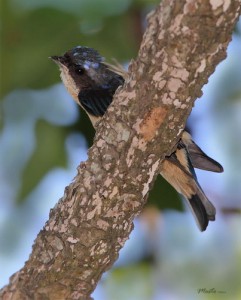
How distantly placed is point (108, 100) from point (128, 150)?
125cm

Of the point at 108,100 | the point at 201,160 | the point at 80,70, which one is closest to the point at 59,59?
the point at 80,70

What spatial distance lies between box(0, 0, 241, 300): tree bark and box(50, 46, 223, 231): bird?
38.8 inches

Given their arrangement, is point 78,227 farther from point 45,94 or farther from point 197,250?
point 197,250

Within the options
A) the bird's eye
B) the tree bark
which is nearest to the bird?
the bird's eye

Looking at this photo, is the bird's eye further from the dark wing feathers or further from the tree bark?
the tree bark

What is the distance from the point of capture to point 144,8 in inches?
195

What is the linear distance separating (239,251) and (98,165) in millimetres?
2402

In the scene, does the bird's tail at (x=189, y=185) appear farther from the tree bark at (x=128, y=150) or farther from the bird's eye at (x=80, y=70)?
the tree bark at (x=128, y=150)

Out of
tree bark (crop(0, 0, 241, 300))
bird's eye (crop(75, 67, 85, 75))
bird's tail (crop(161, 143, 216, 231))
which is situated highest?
bird's eye (crop(75, 67, 85, 75))

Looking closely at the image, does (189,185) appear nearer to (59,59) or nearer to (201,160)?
(201,160)

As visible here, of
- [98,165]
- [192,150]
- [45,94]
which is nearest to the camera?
[98,165]

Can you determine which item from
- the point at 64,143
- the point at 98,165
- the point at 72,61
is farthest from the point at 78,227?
the point at 64,143

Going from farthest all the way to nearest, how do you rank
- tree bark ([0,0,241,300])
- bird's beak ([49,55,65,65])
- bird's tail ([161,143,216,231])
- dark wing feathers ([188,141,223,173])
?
bird's beak ([49,55,65,65]) < dark wing feathers ([188,141,223,173]) < bird's tail ([161,143,216,231]) < tree bark ([0,0,241,300])

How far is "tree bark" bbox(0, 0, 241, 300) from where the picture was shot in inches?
113
